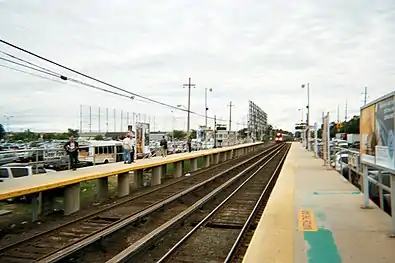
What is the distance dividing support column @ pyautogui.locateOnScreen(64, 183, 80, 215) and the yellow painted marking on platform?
6.11 meters

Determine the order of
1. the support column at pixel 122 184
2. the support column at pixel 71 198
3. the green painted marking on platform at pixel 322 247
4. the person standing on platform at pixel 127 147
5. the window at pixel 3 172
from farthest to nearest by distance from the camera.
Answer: the person standing on platform at pixel 127 147, the window at pixel 3 172, the support column at pixel 122 184, the support column at pixel 71 198, the green painted marking on platform at pixel 322 247

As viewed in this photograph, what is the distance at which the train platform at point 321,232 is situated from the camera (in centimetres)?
575

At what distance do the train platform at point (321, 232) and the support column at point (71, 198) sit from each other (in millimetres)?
5326

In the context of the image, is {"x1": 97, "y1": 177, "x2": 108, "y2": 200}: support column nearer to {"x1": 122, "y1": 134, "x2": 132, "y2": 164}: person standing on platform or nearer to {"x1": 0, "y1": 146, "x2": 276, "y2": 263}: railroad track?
{"x1": 0, "y1": 146, "x2": 276, "y2": 263}: railroad track

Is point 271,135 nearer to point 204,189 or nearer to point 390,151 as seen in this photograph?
point 204,189

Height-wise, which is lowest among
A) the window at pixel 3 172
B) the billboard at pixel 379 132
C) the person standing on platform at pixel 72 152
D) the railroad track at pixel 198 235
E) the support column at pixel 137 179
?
the railroad track at pixel 198 235

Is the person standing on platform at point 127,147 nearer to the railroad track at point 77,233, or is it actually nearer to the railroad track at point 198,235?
the railroad track at point 77,233

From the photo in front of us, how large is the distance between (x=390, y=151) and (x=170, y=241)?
178 inches

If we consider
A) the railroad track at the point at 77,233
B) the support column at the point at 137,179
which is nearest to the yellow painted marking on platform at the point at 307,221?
the railroad track at the point at 77,233

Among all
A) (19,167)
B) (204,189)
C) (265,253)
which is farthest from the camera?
(204,189)

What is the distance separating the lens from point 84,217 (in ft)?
34.7

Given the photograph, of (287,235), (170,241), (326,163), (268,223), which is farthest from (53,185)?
(326,163)

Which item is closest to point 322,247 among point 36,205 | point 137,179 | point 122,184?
point 36,205

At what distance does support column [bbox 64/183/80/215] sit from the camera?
11.5 metres
